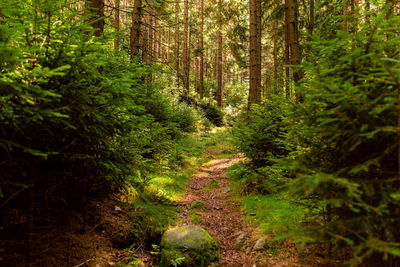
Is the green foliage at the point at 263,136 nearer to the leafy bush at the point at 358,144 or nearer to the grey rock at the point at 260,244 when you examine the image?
the grey rock at the point at 260,244

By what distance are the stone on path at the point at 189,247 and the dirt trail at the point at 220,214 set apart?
0.80 ft

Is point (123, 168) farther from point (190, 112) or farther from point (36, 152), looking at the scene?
point (190, 112)

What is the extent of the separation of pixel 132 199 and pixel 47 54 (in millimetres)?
3129

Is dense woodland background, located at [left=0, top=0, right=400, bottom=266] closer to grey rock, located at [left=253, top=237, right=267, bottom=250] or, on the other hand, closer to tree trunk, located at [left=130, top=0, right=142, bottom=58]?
grey rock, located at [left=253, top=237, right=267, bottom=250]

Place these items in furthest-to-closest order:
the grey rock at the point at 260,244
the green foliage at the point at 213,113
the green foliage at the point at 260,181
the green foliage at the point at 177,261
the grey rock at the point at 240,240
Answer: the green foliage at the point at 213,113
the green foliage at the point at 260,181
the grey rock at the point at 240,240
the grey rock at the point at 260,244
the green foliage at the point at 177,261

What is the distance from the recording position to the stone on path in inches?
140

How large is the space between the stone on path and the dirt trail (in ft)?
0.80

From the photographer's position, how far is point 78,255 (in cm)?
294

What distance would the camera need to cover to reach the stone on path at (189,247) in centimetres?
357

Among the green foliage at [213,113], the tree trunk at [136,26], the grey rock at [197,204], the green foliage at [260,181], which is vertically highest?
the tree trunk at [136,26]

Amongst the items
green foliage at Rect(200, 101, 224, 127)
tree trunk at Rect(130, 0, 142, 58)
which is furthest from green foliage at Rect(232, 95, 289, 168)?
green foliage at Rect(200, 101, 224, 127)

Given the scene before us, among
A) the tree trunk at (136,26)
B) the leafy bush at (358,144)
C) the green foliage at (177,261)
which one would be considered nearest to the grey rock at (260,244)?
the green foliage at (177,261)

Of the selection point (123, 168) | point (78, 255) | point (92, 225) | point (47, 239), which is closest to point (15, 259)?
point (47, 239)

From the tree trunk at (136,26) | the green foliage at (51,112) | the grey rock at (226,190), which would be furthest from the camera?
the tree trunk at (136,26)
